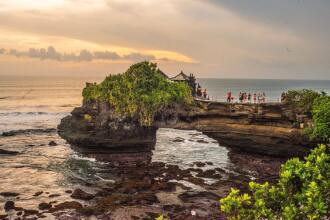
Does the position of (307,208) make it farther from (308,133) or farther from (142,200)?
(308,133)

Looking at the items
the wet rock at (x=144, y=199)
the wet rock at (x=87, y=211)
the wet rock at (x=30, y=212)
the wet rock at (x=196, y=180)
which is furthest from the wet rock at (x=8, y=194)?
the wet rock at (x=196, y=180)

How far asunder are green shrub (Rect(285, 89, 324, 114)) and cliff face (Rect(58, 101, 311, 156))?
2.85ft

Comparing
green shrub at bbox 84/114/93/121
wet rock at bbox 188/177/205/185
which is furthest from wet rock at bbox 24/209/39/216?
green shrub at bbox 84/114/93/121

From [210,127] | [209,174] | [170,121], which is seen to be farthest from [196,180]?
[170,121]

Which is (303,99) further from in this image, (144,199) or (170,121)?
(144,199)

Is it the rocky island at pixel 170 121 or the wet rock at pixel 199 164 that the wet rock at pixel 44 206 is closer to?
the rocky island at pixel 170 121

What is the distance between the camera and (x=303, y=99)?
36.8 m

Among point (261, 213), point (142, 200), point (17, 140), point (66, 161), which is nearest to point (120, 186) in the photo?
point (142, 200)

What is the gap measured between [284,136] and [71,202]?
2334cm

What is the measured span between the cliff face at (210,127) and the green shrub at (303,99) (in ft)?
2.85

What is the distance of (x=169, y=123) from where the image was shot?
44.3 metres

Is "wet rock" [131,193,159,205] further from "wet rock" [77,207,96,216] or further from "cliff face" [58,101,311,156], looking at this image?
"cliff face" [58,101,311,156]

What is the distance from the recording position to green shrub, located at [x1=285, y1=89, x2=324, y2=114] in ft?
119

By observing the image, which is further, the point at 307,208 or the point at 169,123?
the point at 169,123
